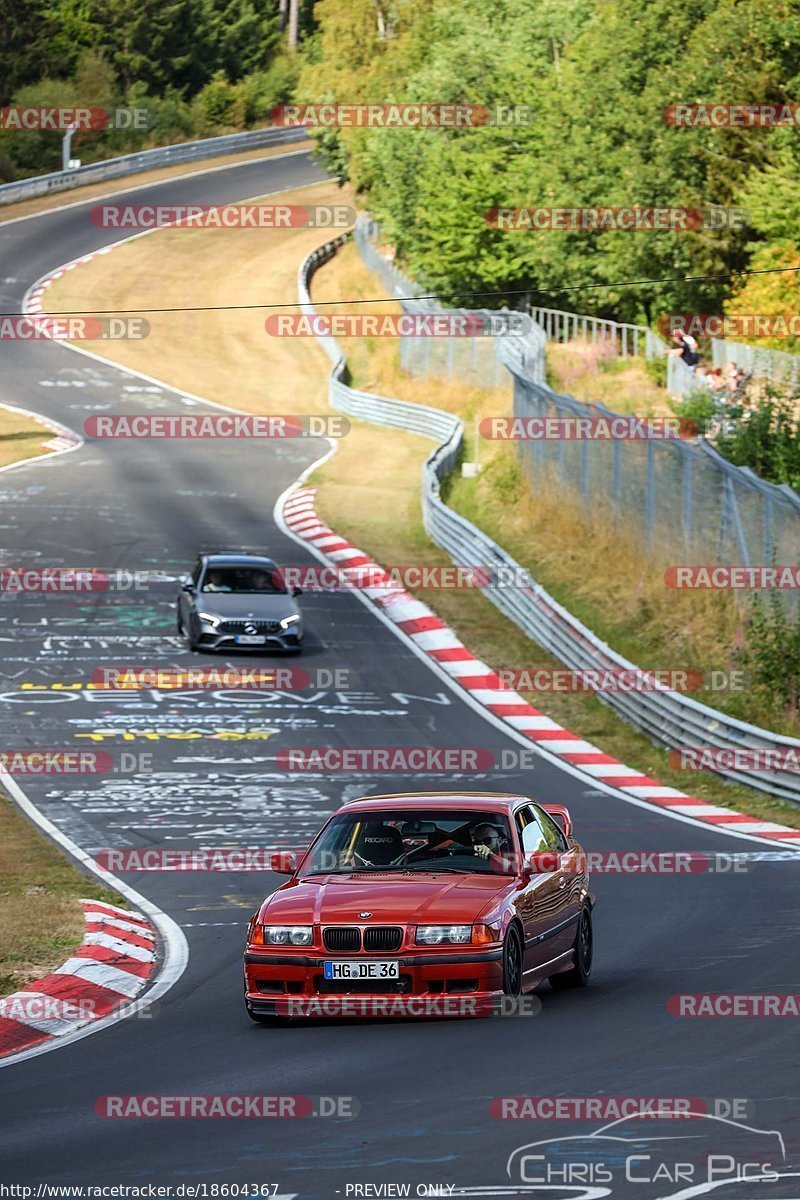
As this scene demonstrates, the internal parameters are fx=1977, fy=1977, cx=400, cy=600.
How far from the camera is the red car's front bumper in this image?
10984mm

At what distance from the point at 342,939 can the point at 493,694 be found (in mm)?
17752

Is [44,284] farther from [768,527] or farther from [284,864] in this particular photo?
[284,864]

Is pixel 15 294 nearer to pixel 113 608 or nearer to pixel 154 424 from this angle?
pixel 154 424

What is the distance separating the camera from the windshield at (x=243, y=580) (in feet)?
→ 101

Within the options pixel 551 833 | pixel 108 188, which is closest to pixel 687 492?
pixel 551 833

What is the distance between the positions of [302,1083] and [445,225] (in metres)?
51.1

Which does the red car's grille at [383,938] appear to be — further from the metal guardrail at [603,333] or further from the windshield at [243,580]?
the metal guardrail at [603,333]

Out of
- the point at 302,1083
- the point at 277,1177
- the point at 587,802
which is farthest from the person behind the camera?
the point at 587,802

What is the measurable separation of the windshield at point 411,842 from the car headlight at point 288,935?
0.85 metres

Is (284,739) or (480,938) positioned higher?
(480,938)

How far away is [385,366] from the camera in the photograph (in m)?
62.5

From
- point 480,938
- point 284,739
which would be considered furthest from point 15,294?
point 480,938

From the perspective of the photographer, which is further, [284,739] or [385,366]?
[385,366]

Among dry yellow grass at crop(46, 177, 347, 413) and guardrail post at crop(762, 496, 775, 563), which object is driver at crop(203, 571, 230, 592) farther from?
dry yellow grass at crop(46, 177, 347, 413)
